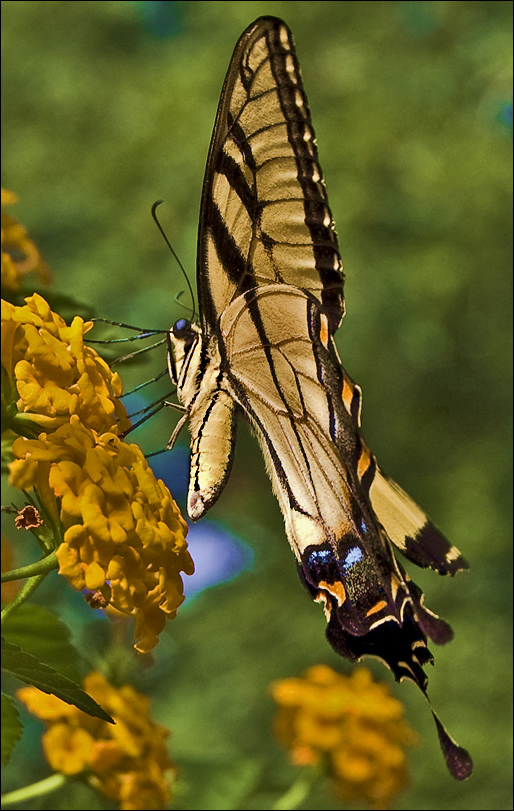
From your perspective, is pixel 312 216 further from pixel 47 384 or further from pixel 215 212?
pixel 47 384

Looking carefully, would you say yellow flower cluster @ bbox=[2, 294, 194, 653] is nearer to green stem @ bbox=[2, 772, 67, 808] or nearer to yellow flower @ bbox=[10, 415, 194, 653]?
yellow flower @ bbox=[10, 415, 194, 653]

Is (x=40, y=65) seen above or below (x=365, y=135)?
above

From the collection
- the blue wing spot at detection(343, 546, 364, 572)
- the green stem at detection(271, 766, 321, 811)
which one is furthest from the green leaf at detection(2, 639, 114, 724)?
the green stem at detection(271, 766, 321, 811)

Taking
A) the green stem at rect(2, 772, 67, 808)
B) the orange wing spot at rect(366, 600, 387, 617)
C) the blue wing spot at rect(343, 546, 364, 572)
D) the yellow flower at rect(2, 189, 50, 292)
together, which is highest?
the yellow flower at rect(2, 189, 50, 292)

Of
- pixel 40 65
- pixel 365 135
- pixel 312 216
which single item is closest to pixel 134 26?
pixel 40 65

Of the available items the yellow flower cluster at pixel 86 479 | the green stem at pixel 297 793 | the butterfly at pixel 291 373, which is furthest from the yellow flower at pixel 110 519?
the green stem at pixel 297 793

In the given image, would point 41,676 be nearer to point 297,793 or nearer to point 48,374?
point 48,374
